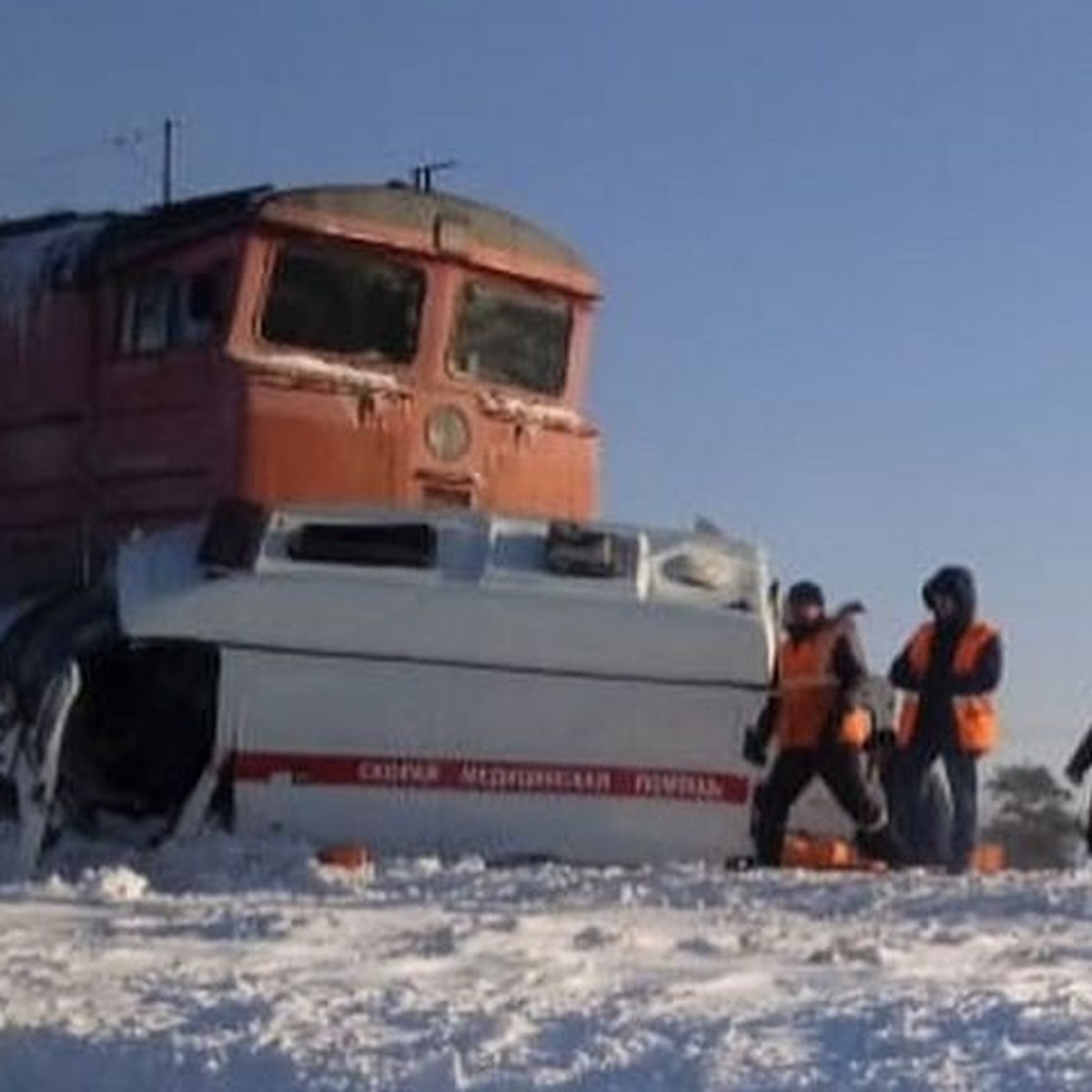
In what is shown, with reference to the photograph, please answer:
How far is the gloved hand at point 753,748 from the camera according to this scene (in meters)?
12.2

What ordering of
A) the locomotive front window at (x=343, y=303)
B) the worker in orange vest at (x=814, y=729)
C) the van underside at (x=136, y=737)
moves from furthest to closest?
the locomotive front window at (x=343, y=303), the van underside at (x=136, y=737), the worker in orange vest at (x=814, y=729)

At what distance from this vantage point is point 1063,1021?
7.17 m

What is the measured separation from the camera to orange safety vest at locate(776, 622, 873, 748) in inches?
489

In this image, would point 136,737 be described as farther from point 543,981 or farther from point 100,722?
point 543,981

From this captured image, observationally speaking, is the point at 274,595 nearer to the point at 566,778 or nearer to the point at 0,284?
the point at 566,778

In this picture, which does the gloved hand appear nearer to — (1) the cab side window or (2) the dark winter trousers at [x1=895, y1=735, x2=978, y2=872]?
(2) the dark winter trousers at [x1=895, y1=735, x2=978, y2=872]

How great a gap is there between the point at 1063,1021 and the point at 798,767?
526 cm

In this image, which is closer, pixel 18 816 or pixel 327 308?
pixel 18 816

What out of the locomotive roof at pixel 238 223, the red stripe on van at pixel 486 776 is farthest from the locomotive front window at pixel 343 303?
the red stripe on van at pixel 486 776

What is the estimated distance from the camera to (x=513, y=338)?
15.0 m

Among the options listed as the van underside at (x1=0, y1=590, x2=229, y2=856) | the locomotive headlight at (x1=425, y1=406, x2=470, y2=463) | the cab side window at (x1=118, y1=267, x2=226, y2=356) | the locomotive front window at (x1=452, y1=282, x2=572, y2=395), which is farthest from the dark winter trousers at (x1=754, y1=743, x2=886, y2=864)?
the cab side window at (x1=118, y1=267, x2=226, y2=356)

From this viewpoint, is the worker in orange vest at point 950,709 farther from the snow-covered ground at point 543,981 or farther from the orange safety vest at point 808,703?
the snow-covered ground at point 543,981

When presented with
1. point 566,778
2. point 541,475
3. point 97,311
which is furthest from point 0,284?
point 566,778

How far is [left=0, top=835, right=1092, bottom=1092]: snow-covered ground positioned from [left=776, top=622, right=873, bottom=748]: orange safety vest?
3.80 ft
